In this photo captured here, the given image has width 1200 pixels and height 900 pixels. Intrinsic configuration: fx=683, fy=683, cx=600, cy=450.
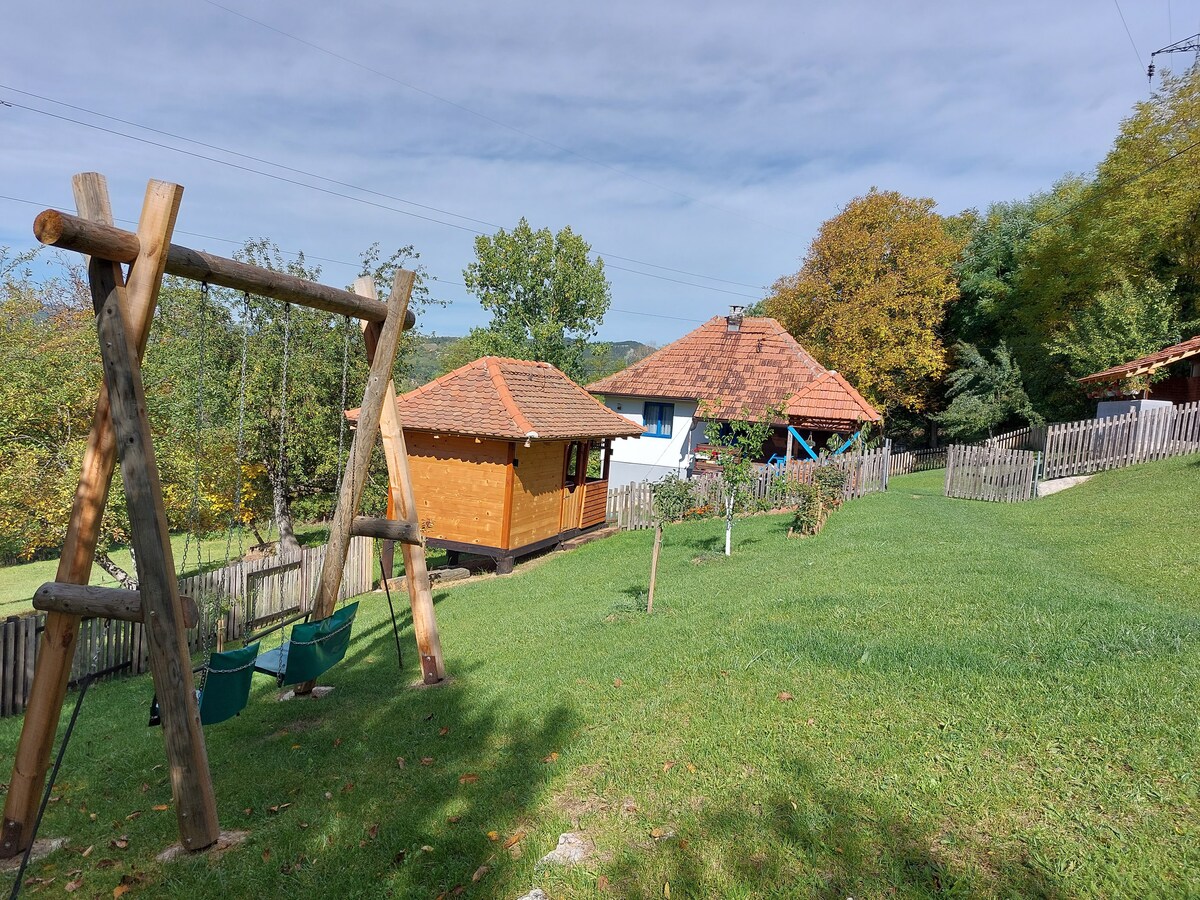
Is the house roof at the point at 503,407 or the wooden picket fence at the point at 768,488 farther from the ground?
the house roof at the point at 503,407

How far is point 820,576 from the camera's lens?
862 centimetres

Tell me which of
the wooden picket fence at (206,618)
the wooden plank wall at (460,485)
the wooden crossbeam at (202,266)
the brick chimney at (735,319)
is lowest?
the wooden picket fence at (206,618)

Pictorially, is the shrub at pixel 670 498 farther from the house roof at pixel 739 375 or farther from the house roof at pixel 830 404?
the house roof at pixel 739 375

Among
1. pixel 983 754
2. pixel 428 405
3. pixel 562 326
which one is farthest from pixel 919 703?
pixel 562 326

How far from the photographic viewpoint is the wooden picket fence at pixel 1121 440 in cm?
1600

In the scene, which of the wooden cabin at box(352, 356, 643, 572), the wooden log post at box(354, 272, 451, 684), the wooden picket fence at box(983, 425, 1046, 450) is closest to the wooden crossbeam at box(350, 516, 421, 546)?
the wooden log post at box(354, 272, 451, 684)

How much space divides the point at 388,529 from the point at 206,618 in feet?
16.9

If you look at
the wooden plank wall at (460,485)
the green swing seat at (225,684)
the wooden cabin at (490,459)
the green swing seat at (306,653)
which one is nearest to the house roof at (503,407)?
the wooden cabin at (490,459)

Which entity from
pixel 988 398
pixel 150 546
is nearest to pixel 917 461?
pixel 988 398

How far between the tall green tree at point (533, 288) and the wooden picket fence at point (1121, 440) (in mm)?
Answer: 21644

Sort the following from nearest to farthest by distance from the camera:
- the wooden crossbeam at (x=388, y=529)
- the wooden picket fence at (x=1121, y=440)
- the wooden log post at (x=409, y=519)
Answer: the wooden log post at (x=409, y=519) → the wooden crossbeam at (x=388, y=529) → the wooden picket fence at (x=1121, y=440)

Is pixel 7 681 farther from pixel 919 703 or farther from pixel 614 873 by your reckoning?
pixel 919 703

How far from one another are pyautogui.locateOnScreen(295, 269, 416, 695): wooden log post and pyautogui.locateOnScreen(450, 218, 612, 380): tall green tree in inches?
1004

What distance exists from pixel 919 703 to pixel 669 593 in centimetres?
497
